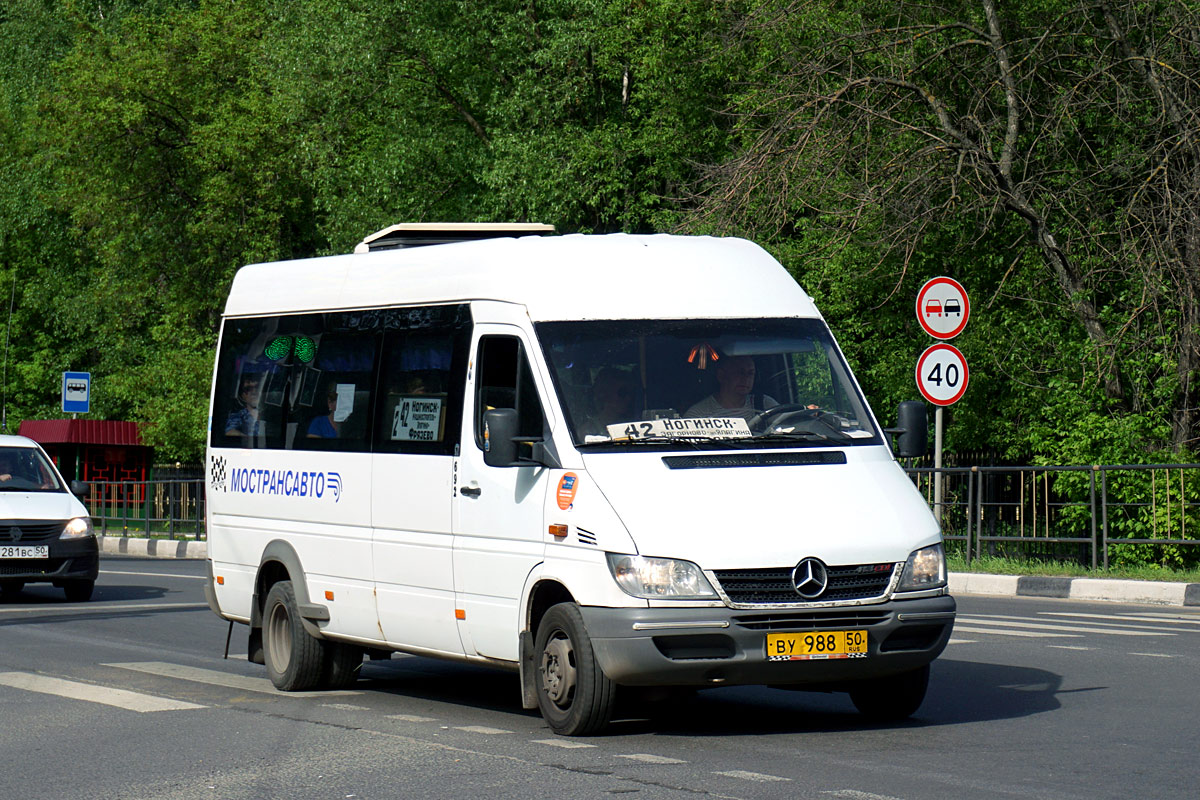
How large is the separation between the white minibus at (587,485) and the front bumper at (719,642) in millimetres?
12

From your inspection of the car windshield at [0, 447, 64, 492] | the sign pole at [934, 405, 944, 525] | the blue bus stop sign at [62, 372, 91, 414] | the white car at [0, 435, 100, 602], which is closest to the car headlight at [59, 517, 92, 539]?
the white car at [0, 435, 100, 602]

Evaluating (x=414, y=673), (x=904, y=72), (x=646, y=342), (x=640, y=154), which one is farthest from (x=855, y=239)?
(x=646, y=342)

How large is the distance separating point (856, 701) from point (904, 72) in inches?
606

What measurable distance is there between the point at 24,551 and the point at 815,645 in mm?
13169

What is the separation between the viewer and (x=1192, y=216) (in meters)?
20.8

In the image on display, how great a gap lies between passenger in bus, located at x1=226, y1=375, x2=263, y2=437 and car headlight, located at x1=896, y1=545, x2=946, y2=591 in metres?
5.04

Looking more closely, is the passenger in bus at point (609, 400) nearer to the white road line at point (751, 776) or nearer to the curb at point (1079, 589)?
the white road line at point (751, 776)

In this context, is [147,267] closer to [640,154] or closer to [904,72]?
[640,154]

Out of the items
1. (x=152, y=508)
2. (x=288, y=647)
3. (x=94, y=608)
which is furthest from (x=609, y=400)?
(x=152, y=508)

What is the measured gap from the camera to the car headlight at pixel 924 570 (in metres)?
8.51

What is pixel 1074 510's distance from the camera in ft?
67.4

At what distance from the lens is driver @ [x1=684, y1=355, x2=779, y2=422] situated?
9078mm

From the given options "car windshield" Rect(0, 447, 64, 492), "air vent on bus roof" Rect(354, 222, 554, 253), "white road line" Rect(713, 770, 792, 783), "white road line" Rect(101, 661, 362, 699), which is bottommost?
"white road line" Rect(101, 661, 362, 699)

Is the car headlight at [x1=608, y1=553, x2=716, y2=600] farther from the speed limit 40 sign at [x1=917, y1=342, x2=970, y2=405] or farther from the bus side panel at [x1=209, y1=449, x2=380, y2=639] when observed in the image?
the speed limit 40 sign at [x1=917, y1=342, x2=970, y2=405]
